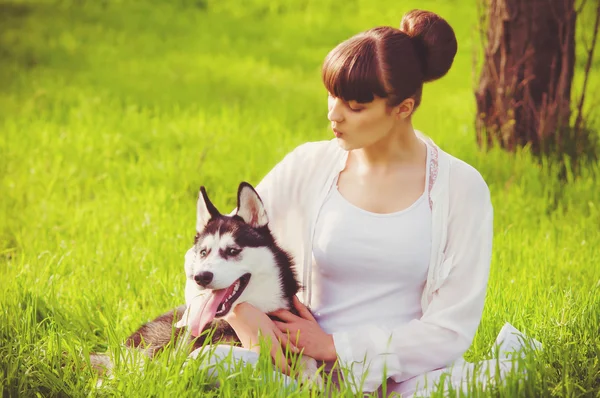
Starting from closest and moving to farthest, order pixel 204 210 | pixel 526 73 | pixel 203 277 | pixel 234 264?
pixel 203 277 < pixel 234 264 < pixel 204 210 < pixel 526 73

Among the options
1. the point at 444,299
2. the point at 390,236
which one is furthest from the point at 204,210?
the point at 444,299

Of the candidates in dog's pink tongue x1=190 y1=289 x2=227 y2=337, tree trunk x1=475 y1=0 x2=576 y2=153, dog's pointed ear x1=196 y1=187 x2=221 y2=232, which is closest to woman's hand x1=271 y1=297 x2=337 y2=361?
dog's pink tongue x1=190 y1=289 x2=227 y2=337

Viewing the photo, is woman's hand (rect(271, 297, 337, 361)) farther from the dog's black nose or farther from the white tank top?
the dog's black nose

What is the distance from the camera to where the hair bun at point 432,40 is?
337 centimetres

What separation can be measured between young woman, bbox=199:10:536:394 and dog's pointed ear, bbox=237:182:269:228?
0.24 meters

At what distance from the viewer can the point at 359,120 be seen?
341 cm

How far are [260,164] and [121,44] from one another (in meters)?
5.71

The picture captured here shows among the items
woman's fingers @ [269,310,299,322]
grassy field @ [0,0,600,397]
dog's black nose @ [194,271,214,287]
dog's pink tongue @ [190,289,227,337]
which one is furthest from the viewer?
grassy field @ [0,0,600,397]

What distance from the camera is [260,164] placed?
7.48 metres

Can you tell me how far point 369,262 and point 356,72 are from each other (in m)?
0.79

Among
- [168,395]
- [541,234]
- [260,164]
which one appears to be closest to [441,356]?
[168,395]

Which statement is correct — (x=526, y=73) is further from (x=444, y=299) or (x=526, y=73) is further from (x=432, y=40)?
(x=444, y=299)

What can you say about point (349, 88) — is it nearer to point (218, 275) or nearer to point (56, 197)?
point (218, 275)

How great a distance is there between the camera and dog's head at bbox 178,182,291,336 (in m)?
3.33
